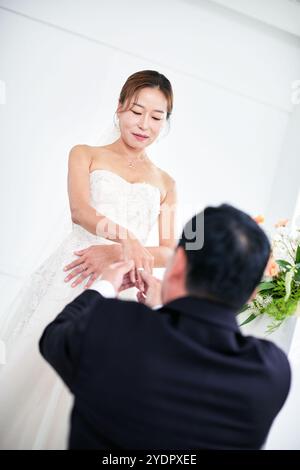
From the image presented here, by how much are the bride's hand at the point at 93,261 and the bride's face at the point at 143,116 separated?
0.66 m

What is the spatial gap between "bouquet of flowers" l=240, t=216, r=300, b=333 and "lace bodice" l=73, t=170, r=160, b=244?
0.64 m

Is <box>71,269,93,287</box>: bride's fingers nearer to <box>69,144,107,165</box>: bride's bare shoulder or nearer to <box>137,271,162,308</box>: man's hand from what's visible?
<box>137,271,162,308</box>: man's hand

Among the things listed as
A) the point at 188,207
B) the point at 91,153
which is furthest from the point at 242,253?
the point at 188,207

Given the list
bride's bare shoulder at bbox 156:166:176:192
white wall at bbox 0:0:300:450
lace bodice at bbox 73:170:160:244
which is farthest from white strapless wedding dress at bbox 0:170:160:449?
white wall at bbox 0:0:300:450

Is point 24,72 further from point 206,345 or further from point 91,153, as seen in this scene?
point 206,345

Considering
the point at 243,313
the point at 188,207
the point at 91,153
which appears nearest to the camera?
the point at 243,313

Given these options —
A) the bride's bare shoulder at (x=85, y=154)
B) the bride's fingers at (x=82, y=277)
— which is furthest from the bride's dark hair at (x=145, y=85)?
the bride's fingers at (x=82, y=277)

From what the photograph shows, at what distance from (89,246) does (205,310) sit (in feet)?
3.84

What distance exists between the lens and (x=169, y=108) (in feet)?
8.30

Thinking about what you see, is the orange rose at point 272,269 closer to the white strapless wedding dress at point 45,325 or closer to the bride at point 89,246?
the bride at point 89,246

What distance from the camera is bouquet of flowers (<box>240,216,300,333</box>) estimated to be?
6.39 feet

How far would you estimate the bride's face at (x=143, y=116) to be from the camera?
245 cm

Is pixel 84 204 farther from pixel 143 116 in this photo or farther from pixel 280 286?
pixel 280 286

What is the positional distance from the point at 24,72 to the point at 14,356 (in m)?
2.04
